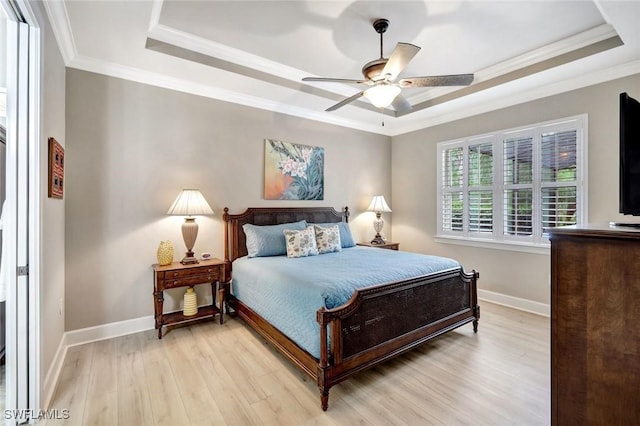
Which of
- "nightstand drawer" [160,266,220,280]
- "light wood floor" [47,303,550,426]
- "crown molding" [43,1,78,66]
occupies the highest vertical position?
"crown molding" [43,1,78,66]

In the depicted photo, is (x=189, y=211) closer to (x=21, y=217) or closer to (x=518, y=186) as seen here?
(x=21, y=217)

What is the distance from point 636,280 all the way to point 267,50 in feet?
10.6

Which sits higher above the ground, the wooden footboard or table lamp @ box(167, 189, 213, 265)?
table lamp @ box(167, 189, 213, 265)

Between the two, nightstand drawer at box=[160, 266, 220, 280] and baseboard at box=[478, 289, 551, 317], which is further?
baseboard at box=[478, 289, 551, 317]

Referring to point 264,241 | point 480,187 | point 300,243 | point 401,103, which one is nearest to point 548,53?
point 401,103

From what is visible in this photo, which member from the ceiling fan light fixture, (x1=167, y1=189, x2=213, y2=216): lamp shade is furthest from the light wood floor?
the ceiling fan light fixture

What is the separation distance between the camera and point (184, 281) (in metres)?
3.05

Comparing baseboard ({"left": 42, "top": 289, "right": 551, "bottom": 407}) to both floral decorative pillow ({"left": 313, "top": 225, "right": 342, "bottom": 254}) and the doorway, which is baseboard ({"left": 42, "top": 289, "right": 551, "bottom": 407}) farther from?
floral decorative pillow ({"left": 313, "top": 225, "right": 342, "bottom": 254})

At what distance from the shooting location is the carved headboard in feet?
12.0

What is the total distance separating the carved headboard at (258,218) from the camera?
3.67 meters

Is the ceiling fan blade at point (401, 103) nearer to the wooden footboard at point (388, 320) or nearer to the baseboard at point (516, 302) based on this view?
the wooden footboard at point (388, 320)

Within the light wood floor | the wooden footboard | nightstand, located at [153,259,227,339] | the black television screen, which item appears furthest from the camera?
nightstand, located at [153,259,227,339]

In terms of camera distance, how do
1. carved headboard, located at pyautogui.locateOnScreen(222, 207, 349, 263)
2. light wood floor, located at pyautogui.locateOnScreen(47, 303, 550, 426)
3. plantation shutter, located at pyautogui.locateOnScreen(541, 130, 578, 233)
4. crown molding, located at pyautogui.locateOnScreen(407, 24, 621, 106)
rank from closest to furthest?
1. light wood floor, located at pyautogui.locateOnScreen(47, 303, 550, 426)
2. crown molding, located at pyautogui.locateOnScreen(407, 24, 621, 106)
3. plantation shutter, located at pyautogui.locateOnScreen(541, 130, 578, 233)
4. carved headboard, located at pyautogui.locateOnScreen(222, 207, 349, 263)

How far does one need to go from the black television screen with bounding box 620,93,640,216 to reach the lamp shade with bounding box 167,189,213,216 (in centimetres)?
317
